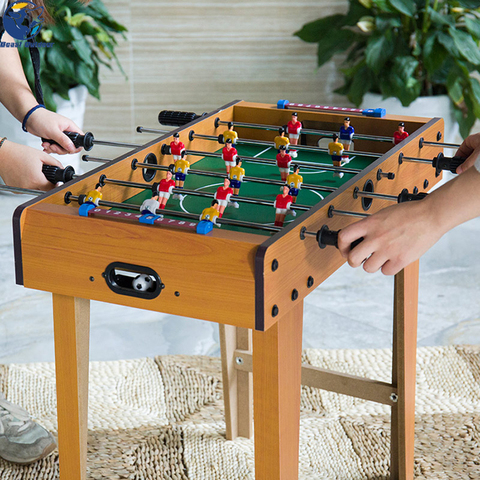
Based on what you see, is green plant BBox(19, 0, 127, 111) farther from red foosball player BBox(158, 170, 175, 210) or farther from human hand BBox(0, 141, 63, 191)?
red foosball player BBox(158, 170, 175, 210)

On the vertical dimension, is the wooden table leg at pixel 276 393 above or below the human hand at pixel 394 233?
below

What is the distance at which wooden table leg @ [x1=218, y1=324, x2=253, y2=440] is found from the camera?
1.86m

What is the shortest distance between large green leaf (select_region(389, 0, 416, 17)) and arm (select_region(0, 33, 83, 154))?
2197 mm

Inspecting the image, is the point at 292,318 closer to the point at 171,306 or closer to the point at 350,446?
the point at 171,306

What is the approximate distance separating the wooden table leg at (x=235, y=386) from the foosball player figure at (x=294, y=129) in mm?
522

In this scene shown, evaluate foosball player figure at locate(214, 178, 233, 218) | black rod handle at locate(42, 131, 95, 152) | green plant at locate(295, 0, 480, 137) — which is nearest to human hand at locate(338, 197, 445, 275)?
foosball player figure at locate(214, 178, 233, 218)

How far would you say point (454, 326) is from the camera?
257 centimetres

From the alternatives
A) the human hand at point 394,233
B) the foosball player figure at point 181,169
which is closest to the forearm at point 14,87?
the foosball player figure at point 181,169

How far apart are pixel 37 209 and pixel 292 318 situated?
1.57 ft

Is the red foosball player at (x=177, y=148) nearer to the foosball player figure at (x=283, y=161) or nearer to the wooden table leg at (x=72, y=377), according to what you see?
the foosball player figure at (x=283, y=161)

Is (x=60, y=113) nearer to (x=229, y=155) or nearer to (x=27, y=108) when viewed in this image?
(x=27, y=108)

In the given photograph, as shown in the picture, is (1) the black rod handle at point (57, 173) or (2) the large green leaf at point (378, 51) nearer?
(1) the black rod handle at point (57, 173)

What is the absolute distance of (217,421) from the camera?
207 cm

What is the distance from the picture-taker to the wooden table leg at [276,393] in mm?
1172
